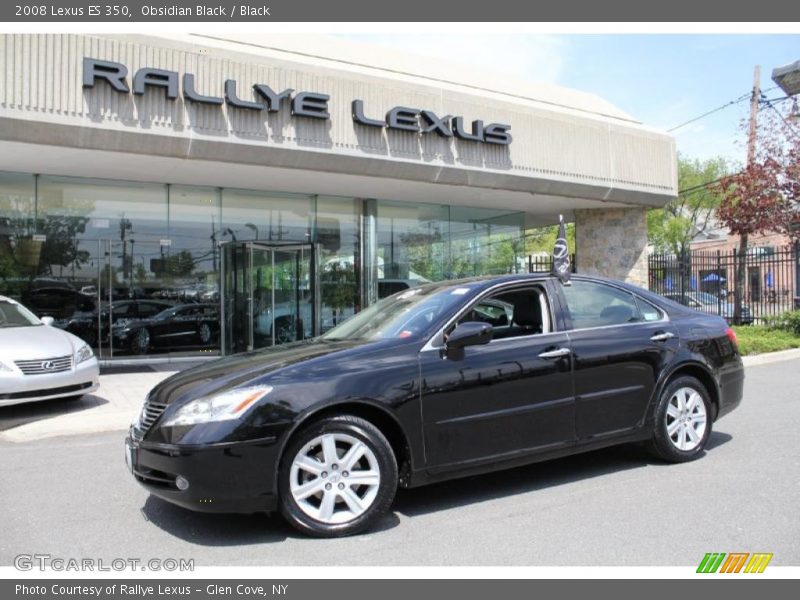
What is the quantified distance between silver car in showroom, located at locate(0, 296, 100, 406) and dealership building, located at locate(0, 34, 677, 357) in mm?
2842

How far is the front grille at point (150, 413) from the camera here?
13.5ft

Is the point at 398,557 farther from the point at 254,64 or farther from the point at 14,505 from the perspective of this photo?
the point at 254,64

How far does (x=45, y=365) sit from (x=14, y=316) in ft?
5.42

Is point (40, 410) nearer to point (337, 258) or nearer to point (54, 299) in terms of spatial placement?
point (54, 299)

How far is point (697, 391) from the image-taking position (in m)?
5.56

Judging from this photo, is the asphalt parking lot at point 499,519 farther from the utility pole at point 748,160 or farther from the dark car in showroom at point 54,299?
the utility pole at point 748,160

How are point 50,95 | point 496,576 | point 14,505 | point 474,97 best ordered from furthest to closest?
1. point 474,97
2. point 50,95
3. point 14,505
4. point 496,576

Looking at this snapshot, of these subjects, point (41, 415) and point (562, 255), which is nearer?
point (562, 255)

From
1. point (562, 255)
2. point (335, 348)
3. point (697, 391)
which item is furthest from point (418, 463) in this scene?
point (697, 391)

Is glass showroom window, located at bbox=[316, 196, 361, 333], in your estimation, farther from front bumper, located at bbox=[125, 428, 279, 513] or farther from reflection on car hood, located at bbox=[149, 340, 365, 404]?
front bumper, located at bbox=[125, 428, 279, 513]

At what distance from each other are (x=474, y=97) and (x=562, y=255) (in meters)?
7.87

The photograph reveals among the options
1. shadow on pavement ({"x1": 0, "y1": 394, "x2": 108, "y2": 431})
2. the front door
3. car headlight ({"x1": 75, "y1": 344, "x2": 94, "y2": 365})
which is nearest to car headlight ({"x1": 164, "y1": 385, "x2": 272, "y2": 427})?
the front door

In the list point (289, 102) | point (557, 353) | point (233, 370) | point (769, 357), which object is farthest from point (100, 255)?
point (769, 357)

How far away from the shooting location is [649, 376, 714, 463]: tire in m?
5.33
